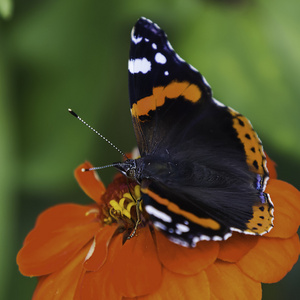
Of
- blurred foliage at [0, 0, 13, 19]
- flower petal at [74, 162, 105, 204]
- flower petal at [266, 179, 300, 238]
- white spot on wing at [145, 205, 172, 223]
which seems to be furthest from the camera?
flower petal at [74, 162, 105, 204]

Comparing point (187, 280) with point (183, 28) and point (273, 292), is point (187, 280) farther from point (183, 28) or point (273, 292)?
point (183, 28)

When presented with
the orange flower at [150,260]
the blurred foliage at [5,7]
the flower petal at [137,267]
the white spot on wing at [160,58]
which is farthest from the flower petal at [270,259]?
the blurred foliage at [5,7]

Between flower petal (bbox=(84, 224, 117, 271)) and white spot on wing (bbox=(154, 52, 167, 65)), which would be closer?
flower petal (bbox=(84, 224, 117, 271))

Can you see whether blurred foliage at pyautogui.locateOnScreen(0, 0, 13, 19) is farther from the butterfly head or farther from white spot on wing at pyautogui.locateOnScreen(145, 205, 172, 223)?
white spot on wing at pyautogui.locateOnScreen(145, 205, 172, 223)

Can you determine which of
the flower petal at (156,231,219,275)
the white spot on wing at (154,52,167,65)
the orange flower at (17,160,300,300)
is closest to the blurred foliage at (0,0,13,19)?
the white spot on wing at (154,52,167,65)

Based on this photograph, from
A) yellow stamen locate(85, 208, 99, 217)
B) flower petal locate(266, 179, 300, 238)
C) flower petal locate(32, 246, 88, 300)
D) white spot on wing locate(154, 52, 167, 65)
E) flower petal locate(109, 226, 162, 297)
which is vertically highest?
white spot on wing locate(154, 52, 167, 65)

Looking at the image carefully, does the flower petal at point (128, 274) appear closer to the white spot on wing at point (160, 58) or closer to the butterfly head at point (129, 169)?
the butterfly head at point (129, 169)

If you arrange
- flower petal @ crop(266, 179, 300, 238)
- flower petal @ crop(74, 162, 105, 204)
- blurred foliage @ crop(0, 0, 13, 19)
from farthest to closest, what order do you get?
1. flower petal @ crop(74, 162, 105, 204)
2. blurred foliage @ crop(0, 0, 13, 19)
3. flower petal @ crop(266, 179, 300, 238)
